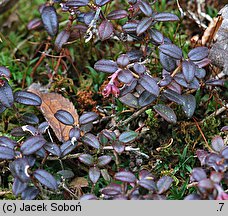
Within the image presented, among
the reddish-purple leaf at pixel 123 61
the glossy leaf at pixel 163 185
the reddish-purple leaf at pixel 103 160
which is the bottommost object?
the glossy leaf at pixel 163 185

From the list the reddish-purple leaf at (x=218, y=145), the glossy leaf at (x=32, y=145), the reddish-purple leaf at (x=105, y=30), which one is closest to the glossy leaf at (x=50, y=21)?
the reddish-purple leaf at (x=105, y=30)

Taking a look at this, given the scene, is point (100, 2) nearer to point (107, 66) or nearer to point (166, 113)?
point (107, 66)

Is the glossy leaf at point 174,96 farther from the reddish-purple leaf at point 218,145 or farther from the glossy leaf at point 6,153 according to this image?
the glossy leaf at point 6,153

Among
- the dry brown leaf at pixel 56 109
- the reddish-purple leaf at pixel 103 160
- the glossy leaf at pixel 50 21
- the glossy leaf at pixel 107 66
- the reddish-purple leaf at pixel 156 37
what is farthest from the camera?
the glossy leaf at pixel 50 21

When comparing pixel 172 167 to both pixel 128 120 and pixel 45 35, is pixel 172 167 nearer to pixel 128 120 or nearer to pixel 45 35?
pixel 128 120

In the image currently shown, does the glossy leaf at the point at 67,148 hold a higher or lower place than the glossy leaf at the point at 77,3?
lower

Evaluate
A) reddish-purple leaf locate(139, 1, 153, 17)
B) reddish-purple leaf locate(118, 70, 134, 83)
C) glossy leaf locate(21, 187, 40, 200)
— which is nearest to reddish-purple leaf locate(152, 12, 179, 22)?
reddish-purple leaf locate(139, 1, 153, 17)

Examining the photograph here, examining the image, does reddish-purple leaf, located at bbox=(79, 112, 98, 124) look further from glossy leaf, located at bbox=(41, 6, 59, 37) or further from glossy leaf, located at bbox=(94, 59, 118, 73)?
glossy leaf, located at bbox=(41, 6, 59, 37)

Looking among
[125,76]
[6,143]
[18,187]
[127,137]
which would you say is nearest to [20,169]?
[18,187]
